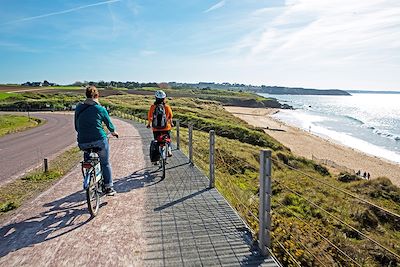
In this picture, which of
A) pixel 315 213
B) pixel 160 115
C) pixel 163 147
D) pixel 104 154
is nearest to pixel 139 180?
pixel 163 147

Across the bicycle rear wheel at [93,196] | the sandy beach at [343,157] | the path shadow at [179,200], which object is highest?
the bicycle rear wheel at [93,196]

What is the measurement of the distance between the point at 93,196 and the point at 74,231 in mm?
694

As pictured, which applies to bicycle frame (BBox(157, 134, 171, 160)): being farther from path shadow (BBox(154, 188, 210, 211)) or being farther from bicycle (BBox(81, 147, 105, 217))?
bicycle (BBox(81, 147, 105, 217))

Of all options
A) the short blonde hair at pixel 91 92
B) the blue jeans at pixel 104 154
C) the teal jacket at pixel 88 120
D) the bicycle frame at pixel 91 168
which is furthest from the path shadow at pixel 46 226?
the short blonde hair at pixel 91 92

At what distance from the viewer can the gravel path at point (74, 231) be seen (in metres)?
3.88

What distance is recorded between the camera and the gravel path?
12.7 feet

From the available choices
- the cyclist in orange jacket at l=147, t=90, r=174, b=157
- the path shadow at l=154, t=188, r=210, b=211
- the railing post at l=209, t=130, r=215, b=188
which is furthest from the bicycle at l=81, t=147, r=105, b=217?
the cyclist in orange jacket at l=147, t=90, r=174, b=157

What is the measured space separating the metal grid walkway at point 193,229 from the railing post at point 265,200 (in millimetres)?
185

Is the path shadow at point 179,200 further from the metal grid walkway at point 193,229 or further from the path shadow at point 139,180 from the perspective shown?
the path shadow at point 139,180

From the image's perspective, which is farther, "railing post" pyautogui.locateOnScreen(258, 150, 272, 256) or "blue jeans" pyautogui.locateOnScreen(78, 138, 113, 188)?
"blue jeans" pyautogui.locateOnScreen(78, 138, 113, 188)

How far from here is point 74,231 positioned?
183 inches

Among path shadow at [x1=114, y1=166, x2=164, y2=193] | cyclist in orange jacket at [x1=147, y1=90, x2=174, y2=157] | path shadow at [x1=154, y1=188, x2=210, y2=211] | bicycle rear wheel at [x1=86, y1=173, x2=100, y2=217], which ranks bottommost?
path shadow at [x1=114, y1=166, x2=164, y2=193]

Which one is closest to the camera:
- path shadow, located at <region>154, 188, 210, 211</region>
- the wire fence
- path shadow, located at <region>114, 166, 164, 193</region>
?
the wire fence

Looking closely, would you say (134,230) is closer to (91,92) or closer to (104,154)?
(104,154)
